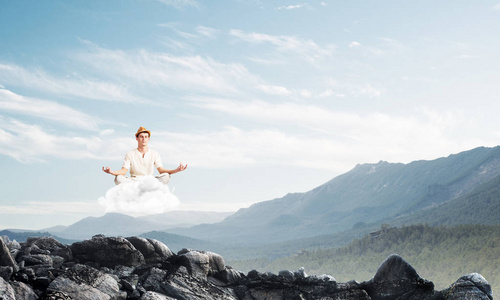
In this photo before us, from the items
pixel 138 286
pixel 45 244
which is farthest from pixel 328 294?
pixel 45 244

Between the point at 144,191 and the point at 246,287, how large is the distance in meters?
8.66

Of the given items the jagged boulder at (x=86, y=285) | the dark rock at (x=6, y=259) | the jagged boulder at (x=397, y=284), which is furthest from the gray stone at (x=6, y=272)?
the jagged boulder at (x=397, y=284)

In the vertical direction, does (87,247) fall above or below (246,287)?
above

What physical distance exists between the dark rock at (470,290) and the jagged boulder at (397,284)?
0.97 m

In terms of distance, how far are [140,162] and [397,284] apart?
14.2 meters

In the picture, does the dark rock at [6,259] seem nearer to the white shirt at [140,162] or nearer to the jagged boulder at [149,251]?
the jagged boulder at [149,251]

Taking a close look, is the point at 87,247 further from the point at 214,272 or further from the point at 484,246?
the point at 484,246

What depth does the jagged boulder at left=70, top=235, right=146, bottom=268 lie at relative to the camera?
24000 mm

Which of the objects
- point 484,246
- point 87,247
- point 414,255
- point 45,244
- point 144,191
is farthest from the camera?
point 414,255

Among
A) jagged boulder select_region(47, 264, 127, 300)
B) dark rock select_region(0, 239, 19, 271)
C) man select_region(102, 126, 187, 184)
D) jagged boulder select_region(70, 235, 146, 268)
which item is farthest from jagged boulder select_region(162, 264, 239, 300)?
dark rock select_region(0, 239, 19, 271)

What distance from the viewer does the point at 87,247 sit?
956 inches

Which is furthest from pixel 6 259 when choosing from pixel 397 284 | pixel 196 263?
pixel 397 284

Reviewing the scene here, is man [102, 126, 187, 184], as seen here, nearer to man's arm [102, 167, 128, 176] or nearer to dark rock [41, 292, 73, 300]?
man's arm [102, 167, 128, 176]

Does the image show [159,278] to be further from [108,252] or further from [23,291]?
[23,291]
